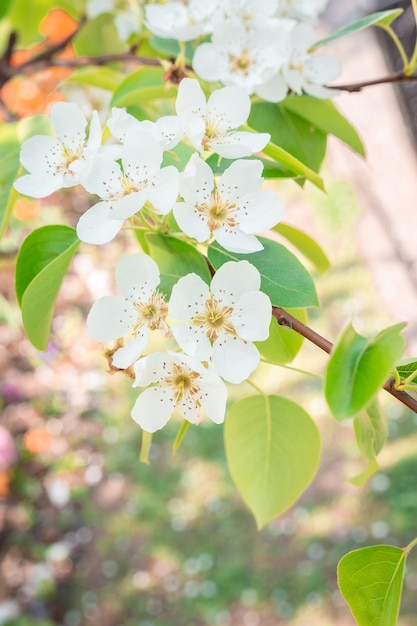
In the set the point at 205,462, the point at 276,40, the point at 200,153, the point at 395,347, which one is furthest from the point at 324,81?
the point at 205,462

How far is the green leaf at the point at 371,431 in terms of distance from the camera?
1.51 ft

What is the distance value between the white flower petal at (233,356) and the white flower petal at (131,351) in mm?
42

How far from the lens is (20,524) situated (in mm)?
2492

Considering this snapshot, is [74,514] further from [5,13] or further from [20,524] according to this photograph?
[5,13]

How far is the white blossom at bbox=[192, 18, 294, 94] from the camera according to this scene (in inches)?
22.7

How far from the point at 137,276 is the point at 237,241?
0.20 ft

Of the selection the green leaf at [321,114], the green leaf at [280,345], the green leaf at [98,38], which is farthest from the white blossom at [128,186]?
the green leaf at [98,38]

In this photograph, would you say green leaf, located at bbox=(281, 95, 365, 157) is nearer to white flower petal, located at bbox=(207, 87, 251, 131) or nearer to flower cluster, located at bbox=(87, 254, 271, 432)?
white flower petal, located at bbox=(207, 87, 251, 131)

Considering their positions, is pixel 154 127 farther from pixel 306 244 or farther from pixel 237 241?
pixel 306 244

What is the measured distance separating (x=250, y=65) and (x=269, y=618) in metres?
1.80

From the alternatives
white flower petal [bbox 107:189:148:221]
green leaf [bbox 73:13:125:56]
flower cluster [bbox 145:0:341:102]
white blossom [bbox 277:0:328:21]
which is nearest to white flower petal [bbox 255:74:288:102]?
flower cluster [bbox 145:0:341:102]

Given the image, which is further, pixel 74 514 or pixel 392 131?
pixel 392 131

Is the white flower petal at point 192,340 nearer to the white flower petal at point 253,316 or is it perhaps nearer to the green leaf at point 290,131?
the white flower petal at point 253,316

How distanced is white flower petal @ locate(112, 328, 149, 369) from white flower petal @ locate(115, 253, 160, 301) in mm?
22
